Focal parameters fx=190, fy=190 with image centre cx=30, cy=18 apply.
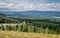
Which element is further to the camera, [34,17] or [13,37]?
[34,17]

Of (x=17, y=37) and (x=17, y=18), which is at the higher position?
(x=17, y=37)

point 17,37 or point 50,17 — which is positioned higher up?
point 17,37

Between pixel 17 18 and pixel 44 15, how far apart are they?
7.07m

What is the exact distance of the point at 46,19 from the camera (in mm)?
49938

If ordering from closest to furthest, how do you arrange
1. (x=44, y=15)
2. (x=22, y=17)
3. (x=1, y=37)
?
(x=1, y=37)
(x=22, y=17)
(x=44, y=15)

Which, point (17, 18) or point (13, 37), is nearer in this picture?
point (13, 37)

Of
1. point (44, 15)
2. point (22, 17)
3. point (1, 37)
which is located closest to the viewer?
point (1, 37)

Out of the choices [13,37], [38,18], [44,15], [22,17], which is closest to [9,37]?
[13,37]

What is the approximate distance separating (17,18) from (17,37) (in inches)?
1554

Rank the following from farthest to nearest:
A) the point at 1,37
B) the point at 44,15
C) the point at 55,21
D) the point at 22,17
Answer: the point at 55,21 < the point at 44,15 < the point at 22,17 < the point at 1,37

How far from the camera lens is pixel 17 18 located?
46938 mm

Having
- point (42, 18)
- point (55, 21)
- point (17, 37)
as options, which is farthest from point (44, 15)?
point (17, 37)

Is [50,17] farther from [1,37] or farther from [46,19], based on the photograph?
[1,37]

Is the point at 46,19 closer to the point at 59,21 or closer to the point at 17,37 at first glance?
the point at 59,21
